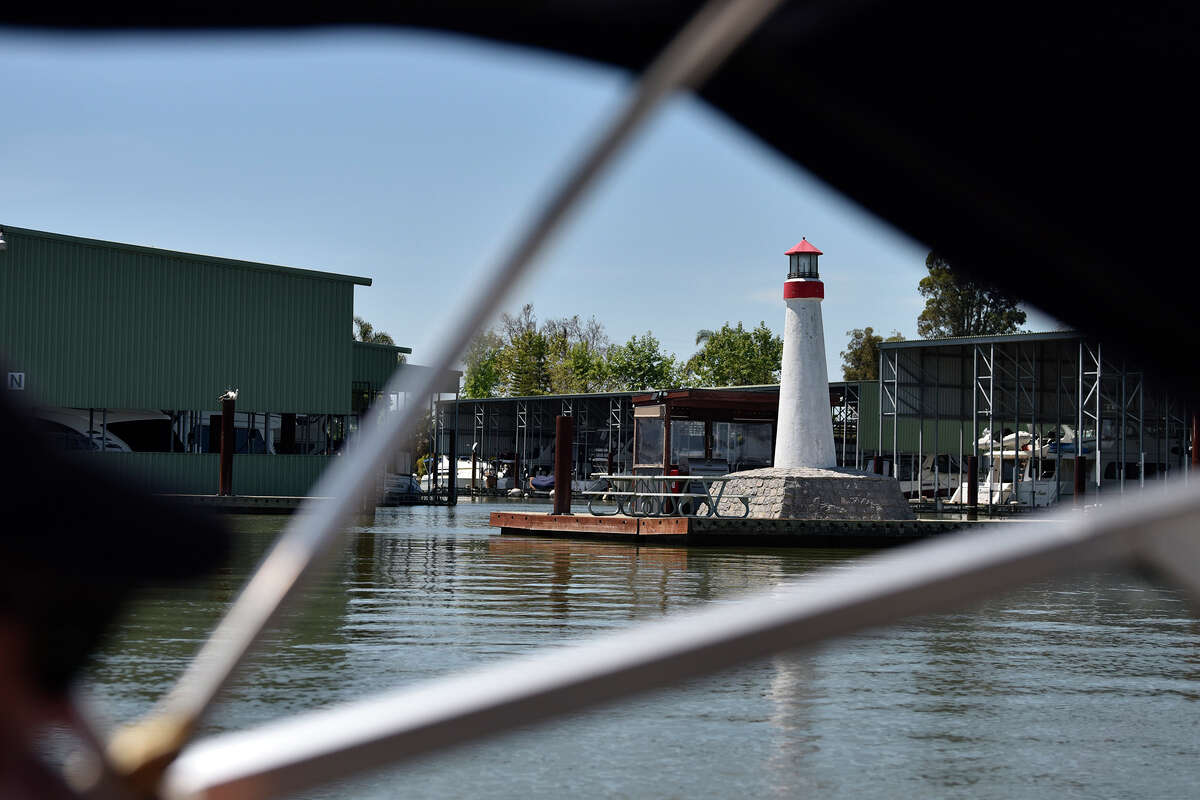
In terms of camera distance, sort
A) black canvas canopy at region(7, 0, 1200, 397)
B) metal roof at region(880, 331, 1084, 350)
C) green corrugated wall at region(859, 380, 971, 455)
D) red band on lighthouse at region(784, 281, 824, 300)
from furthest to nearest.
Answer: green corrugated wall at region(859, 380, 971, 455)
metal roof at region(880, 331, 1084, 350)
red band on lighthouse at region(784, 281, 824, 300)
black canvas canopy at region(7, 0, 1200, 397)

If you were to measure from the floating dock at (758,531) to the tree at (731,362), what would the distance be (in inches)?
1811

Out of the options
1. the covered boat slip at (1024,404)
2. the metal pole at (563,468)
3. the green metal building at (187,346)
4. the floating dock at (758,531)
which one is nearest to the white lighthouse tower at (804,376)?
the floating dock at (758,531)

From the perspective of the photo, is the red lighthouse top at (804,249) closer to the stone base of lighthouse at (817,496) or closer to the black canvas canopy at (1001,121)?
the stone base of lighthouse at (817,496)

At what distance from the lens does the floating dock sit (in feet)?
66.8

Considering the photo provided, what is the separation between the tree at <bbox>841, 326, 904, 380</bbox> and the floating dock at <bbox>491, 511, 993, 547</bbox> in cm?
5597

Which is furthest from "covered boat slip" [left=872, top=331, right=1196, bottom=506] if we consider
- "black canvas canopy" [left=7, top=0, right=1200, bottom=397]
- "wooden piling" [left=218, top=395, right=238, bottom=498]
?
"black canvas canopy" [left=7, top=0, right=1200, bottom=397]

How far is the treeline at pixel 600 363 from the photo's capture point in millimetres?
65062

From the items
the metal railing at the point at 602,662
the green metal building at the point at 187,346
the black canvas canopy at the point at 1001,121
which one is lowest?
the metal railing at the point at 602,662

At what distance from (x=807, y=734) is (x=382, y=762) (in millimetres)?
4899

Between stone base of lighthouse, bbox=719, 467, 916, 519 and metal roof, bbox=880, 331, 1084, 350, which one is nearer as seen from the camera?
stone base of lighthouse, bbox=719, 467, 916, 519

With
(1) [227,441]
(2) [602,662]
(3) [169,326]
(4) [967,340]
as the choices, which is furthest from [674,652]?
(4) [967,340]

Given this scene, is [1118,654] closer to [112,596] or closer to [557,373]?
[112,596]

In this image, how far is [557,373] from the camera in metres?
65.1

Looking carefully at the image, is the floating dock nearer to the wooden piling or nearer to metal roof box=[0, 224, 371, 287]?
the wooden piling
